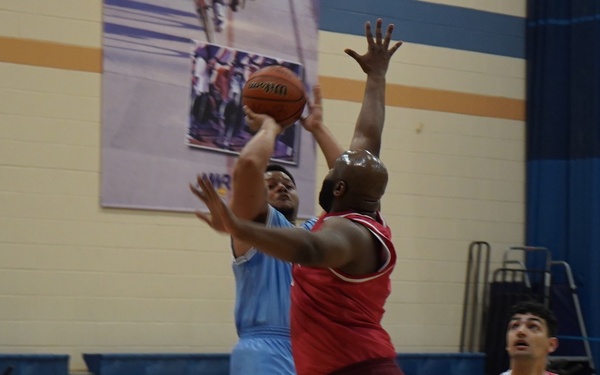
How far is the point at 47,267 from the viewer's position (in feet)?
27.1

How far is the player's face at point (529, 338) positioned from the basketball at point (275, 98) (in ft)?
6.12

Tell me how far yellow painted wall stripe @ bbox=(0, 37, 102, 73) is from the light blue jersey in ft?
14.1

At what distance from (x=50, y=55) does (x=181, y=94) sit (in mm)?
1216

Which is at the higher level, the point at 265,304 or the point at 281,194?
the point at 281,194

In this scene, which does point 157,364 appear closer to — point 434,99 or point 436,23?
point 434,99

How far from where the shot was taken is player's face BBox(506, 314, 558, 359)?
5.32 m

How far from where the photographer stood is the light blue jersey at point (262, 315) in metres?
4.72

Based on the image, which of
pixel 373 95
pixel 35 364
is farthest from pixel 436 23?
pixel 373 95

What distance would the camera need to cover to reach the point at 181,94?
8.91 metres


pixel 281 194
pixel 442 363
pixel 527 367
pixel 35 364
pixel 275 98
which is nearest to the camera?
pixel 275 98

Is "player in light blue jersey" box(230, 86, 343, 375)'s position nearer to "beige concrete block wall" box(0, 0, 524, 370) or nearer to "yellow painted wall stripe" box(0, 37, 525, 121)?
"beige concrete block wall" box(0, 0, 524, 370)

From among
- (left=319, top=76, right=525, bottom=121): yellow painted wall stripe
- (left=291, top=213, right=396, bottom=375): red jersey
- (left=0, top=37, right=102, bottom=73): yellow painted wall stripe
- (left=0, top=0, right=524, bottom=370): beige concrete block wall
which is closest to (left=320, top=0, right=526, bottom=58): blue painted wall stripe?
(left=0, top=0, right=524, bottom=370): beige concrete block wall

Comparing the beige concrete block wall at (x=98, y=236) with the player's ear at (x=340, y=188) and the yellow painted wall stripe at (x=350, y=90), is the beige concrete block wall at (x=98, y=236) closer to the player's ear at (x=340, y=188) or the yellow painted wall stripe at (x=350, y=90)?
the yellow painted wall stripe at (x=350, y=90)

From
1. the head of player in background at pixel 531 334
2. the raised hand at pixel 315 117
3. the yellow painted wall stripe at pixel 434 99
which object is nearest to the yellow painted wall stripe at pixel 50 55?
the yellow painted wall stripe at pixel 434 99
